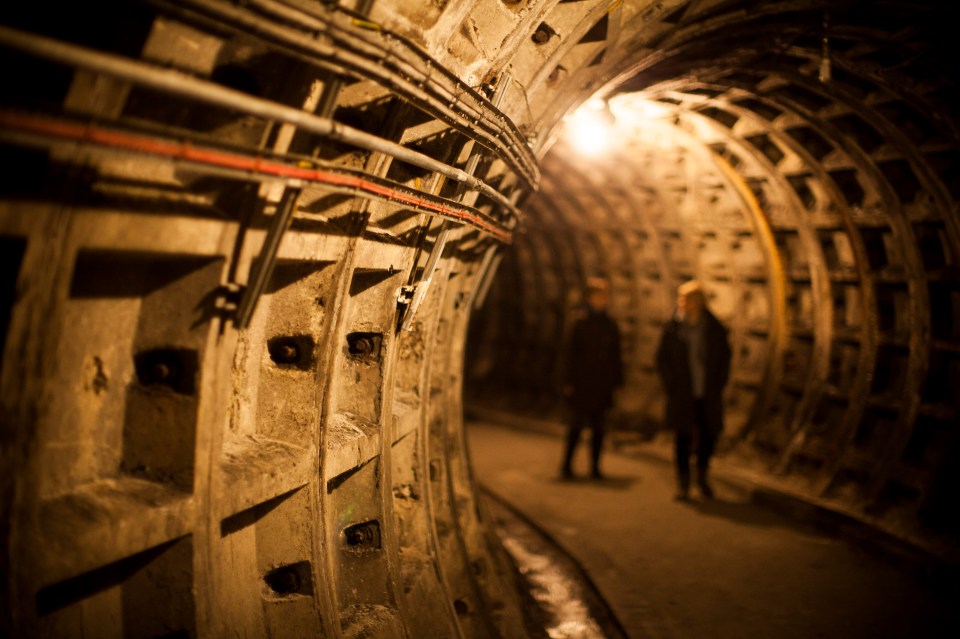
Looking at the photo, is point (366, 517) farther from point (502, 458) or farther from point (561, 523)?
point (502, 458)

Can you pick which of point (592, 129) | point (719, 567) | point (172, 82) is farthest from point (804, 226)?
point (172, 82)

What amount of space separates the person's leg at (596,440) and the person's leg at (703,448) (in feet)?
4.00

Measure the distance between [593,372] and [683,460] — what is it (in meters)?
1.52

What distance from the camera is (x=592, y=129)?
759 cm

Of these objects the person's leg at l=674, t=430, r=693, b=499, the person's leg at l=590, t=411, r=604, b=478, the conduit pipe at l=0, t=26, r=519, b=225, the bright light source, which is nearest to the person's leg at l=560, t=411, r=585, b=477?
the person's leg at l=590, t=411, r=604, b=478

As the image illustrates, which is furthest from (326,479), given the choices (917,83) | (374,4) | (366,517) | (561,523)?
(917,83)

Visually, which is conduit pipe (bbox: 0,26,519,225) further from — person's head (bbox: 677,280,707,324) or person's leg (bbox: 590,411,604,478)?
person's leg (bbox: 590,411,604,478)

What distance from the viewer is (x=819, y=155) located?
6.79 meters

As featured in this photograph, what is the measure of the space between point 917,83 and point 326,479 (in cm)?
535

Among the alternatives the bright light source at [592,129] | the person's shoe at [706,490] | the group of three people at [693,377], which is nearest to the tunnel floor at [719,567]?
the person's shoe at [706,490]

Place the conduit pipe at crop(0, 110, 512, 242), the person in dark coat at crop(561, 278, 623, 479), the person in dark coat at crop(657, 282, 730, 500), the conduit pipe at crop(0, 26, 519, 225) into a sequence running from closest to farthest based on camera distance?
the conduit pipe at crop(0, 26, 519, 225), the conduit pipe at crop(0, 110, 512, 242), the person in dark coat at crop(657, 282, 730, 500), the person in dark coat at crop(561, 278, 623, 479)

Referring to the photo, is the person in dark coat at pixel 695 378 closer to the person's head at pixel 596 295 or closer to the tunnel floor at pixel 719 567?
the tunnel floor at pixel 719 567

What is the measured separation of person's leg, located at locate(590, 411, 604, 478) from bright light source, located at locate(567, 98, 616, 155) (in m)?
3.38

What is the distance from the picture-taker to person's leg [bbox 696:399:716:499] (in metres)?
7.43
